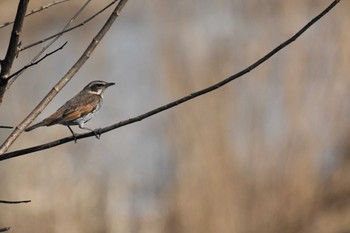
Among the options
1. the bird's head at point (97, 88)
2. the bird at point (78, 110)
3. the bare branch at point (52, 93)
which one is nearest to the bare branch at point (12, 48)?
the bare branch at point (52, 93)

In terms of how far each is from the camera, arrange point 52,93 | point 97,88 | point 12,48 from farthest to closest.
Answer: point 97,88 < point 52,93 < point 12,48

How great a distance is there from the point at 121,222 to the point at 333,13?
215 centimetres

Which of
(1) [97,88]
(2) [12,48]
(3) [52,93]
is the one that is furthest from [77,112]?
(2) [12,48]

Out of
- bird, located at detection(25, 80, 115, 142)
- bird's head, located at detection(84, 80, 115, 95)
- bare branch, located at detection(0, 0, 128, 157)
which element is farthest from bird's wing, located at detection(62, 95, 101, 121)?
bare branch, located at detection(0, 0, 128, 157)

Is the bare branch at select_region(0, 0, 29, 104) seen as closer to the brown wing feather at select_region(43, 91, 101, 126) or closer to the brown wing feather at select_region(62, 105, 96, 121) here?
the brown wing feather at select_region(43, 91, 101, 126)

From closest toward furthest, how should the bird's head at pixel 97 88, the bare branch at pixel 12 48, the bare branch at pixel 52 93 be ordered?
the bare branch at pixel 12 48
the bare branch at pixel 52 93
the bird's head at pixel 97 88

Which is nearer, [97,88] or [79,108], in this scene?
[79,108]

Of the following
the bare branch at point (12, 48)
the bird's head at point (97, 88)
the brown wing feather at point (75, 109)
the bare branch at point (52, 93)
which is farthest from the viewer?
the bird's head at point (97, 88)

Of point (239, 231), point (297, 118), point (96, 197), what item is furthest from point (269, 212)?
point (96, 197)

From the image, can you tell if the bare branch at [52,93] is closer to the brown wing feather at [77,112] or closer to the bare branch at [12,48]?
the bare branch at [12,48]

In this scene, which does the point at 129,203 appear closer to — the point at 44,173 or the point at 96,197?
the point at 96,197

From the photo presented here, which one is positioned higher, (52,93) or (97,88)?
(97,88)

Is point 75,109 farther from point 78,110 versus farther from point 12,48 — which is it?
point 12,48

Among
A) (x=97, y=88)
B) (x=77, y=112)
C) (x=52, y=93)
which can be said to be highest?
(x=97, y=88)
